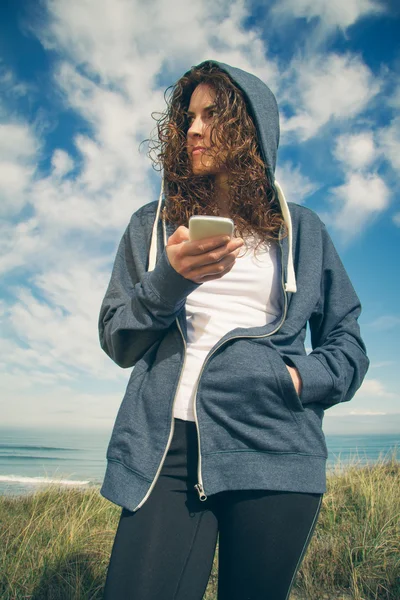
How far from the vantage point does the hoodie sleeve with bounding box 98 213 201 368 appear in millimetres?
1505

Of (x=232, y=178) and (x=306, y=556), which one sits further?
(x=306, y=556)

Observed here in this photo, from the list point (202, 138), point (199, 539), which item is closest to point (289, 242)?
point (202, 138)

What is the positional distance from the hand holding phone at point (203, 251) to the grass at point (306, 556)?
2461mm

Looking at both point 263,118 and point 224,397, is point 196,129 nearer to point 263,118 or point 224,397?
point 263,118

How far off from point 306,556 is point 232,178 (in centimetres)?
286

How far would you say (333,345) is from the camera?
174cm

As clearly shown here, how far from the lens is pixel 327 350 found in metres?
1.73

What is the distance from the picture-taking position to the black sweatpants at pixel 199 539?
1383 mm

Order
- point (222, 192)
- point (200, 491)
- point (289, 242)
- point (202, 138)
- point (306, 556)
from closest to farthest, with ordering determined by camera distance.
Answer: point (200, 491), point (289, 242), point (202, 138), point (222, 192), point (306, 556)

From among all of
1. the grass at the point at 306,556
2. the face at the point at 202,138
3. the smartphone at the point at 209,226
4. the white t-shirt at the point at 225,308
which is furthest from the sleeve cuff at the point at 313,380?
the grass at the point at 306,556

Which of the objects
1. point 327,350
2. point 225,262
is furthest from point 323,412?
point 225,262

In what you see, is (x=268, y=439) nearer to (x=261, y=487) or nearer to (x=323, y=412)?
(x=261, y=487)

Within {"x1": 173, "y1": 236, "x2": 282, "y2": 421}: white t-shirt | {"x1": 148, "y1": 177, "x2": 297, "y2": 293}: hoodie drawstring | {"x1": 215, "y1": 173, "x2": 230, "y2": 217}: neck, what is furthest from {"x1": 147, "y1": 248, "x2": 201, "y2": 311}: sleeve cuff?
{"x1": 215, "y1": 173, "x2": 230, "y2": 217}: neck

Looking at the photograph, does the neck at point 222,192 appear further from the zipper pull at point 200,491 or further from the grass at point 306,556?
the grass at point 306,556
